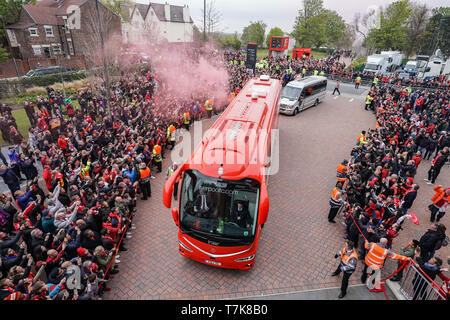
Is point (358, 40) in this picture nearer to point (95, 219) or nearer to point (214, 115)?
point (214, 115)

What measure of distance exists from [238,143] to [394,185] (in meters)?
5.58

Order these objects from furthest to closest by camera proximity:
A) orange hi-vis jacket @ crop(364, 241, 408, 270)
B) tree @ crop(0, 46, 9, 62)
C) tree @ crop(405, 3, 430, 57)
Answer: tree @ crop(405, 3, 430, 57)
tree @ crop(0, 46, 9, 62)
orange hi-vis jacket @ crop(364, 241, 408, 270)

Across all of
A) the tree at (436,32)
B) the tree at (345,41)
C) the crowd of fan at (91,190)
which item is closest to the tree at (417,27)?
the tree at (436,32)

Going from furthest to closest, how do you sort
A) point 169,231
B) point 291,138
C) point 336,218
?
point 291,138, point 336,218, point 169,231

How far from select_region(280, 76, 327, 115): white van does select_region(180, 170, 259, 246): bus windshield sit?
15.4 m

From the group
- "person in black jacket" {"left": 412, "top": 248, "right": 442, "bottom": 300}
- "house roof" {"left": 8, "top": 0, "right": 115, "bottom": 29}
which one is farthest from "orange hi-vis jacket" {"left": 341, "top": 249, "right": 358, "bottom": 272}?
"house roof" {"left": 8, "top": 0, "right": 115, "bottom": 29}

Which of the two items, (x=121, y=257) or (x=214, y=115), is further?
(x=214, y=115)

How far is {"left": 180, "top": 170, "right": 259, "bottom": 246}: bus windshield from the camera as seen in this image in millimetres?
6344

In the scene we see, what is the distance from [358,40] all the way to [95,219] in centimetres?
8979

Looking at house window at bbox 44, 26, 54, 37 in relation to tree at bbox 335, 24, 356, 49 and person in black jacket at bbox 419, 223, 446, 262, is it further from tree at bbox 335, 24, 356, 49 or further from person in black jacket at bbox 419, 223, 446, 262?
tree at bbox 335, 24, 356, 49

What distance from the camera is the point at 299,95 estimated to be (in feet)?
67.8

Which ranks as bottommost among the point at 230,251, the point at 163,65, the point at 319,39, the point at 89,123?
the point at 230,251
